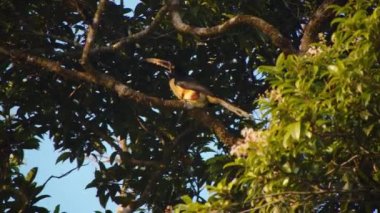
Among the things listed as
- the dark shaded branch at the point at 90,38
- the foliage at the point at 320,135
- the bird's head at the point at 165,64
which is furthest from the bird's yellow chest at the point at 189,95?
the foliage at the point at 320,135

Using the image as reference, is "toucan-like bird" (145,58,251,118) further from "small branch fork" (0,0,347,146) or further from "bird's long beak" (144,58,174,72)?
"small branch fork" (0,0,347,146)

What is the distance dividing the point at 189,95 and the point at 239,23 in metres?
1.25

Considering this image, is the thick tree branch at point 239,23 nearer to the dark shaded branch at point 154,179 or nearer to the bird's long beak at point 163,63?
the bird's long beak at point 163,63

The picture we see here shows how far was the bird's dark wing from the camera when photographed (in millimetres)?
6994

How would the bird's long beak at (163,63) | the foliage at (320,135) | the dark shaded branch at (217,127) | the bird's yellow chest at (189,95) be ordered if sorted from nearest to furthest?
the foliage at (320,135) < the dark shaded branch at (217,127) < the bird's yellow chest at (189,95) < the bird's long beak at (163,63)

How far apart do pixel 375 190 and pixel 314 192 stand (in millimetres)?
408

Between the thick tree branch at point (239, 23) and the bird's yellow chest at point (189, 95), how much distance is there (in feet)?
2.39

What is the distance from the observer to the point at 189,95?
7.03 meters

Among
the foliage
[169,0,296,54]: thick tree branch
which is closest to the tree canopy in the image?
[169,0,296,54]: thick tree branch

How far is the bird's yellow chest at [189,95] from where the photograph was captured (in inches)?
268

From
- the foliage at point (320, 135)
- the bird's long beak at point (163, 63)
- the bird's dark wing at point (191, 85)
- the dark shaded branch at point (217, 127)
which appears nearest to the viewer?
the foliage at point (320, 135)

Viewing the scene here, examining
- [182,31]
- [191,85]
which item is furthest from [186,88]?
[182,31]

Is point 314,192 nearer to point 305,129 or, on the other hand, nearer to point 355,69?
point 305,129

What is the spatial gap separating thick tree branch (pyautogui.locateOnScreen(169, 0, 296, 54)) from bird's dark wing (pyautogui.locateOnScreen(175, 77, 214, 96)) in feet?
2.73
